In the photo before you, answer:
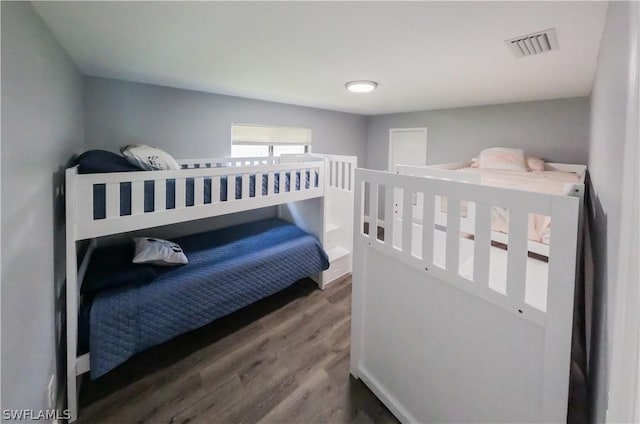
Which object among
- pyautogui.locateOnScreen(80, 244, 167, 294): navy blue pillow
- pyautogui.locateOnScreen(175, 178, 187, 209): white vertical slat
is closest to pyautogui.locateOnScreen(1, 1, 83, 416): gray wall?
pyautogui.locateOnScreen(80, 244, 167, 294): navy blue pillow

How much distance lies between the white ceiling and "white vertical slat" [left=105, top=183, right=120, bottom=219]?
0.80 metres

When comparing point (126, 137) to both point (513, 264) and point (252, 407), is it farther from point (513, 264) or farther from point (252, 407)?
point (513, 264)

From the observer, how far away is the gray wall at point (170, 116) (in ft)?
7.88

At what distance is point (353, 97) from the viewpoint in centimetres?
313

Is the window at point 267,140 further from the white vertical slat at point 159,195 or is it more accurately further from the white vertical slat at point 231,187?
the white vertical slat at point 159,195

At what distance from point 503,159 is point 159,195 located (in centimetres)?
345

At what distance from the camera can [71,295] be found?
1483 millimetres

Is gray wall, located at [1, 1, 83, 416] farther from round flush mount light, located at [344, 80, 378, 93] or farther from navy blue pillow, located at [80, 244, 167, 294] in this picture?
round flush mount light, located at [344, 80, 378, 93]

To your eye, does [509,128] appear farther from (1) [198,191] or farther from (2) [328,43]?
(1) [198,191]

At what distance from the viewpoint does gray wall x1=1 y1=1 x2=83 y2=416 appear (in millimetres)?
961

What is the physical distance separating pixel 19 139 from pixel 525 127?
168 inches

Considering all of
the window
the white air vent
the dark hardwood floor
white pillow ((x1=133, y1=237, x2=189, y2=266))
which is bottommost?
the dark hardwood floor

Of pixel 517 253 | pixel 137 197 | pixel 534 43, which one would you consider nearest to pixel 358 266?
pixel 517 253

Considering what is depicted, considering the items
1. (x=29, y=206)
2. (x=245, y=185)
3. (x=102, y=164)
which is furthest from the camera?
(x=245, y=185)
